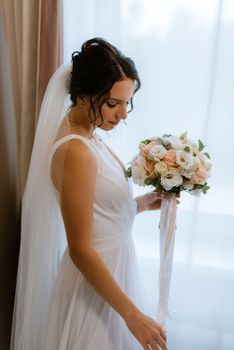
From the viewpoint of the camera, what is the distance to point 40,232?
1017mm

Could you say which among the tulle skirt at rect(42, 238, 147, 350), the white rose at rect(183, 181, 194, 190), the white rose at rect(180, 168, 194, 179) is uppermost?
the white rose at rect(180, 168, 194, 179)

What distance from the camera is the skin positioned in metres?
0.83

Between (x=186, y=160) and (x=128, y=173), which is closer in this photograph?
(x=186, y=160)

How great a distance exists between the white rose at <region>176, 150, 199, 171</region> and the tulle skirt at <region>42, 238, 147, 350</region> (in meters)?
0.34

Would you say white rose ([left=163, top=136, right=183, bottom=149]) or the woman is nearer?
the woman

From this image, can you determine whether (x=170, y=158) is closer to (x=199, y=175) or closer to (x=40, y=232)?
(x=199, y=175)

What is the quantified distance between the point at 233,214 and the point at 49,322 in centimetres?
88

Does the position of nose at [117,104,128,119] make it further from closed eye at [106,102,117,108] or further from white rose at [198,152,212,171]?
white rose at [198,152,212,171]

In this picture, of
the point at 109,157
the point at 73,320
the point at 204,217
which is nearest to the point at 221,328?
the point at 204,217

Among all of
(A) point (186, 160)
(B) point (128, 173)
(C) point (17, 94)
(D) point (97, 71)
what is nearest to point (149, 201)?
(B) point (128, 173)

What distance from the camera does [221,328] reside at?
1.50m

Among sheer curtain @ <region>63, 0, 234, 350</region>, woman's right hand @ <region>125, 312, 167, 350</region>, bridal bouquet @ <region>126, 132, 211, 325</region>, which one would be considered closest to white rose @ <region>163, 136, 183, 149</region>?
bridal bouquet @ <region>126, 132, 211, 325</region>

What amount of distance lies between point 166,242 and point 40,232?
0.43 m

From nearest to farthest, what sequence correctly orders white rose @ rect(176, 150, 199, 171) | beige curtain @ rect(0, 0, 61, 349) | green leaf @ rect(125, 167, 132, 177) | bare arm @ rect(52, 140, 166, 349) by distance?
bare arm @ rect(52, 140, 166, 349)
white rose @ rect(176, 150, 199, 171)
green leaf @ rect(125, 167, 132, 177)
beige curtain @ rect(0, 0, 61, 349)
